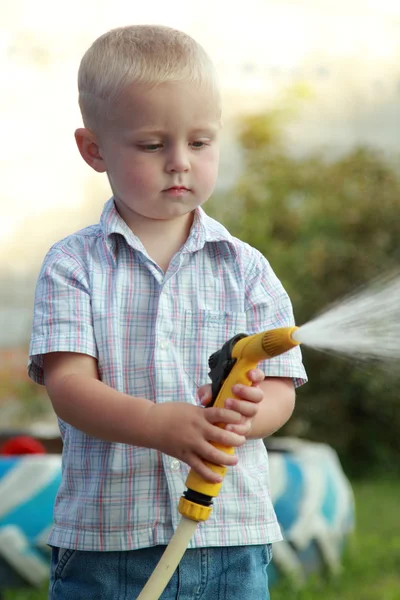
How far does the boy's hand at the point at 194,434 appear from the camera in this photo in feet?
4.80

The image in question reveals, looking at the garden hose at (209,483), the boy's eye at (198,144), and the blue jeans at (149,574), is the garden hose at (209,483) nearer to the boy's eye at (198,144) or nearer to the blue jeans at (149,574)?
the blue jeans at (149,574)

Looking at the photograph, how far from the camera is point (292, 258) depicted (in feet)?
26.6

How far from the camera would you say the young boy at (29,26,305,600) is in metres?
1.67

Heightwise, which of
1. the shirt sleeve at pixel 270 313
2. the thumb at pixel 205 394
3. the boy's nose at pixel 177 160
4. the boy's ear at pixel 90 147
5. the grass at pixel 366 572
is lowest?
the grass at pixel 366 572

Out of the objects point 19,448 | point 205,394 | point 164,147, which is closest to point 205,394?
point 205,394

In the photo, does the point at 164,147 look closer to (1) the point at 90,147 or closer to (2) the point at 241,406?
(1) the point at 90,147

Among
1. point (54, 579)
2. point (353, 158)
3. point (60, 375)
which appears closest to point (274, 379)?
point (60, 375)

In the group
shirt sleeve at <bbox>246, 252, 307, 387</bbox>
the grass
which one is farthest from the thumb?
the grass

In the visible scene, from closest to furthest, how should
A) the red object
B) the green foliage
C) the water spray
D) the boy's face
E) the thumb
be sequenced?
the water spray < the thumb < the boy's face < the red object < the green foliage

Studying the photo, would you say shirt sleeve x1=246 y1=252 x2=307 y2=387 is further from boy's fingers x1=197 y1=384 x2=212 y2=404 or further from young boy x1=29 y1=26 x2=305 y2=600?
boy's fingers x1=197 y1=384 x2=212 y2=404

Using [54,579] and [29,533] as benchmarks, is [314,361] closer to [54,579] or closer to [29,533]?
[29,533]

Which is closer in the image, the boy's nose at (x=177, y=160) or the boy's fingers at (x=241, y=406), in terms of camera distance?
the boy's fingers at (x=241, y=406)

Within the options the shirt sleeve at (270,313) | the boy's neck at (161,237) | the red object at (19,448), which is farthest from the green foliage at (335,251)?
the boy's neck at (161,237)

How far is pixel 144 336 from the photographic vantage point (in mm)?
1730
